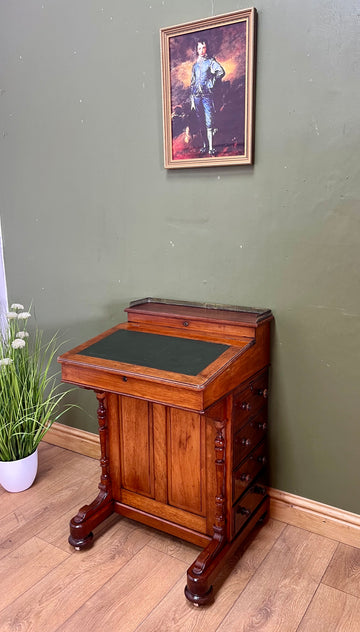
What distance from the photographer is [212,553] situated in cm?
173

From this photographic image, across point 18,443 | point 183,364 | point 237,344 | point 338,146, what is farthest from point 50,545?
point 338,146

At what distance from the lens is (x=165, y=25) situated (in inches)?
77.9

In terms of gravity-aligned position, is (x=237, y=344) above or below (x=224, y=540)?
above

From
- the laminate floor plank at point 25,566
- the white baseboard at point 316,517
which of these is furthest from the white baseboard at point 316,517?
the laminate floor plank at point 25,566

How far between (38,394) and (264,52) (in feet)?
5.97

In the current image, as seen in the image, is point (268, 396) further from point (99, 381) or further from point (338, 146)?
point (338, 146)

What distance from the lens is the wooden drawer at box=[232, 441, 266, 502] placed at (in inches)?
71.6

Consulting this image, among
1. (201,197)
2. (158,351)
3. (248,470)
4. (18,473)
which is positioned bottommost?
(18,473)

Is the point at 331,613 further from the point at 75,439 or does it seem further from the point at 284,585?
the point at 75,439

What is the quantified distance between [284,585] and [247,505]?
0.30 meters

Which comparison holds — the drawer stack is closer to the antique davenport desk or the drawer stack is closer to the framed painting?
the antique davenport desk

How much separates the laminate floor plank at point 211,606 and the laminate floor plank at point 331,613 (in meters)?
0.25

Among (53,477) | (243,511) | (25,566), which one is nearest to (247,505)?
(243,511)

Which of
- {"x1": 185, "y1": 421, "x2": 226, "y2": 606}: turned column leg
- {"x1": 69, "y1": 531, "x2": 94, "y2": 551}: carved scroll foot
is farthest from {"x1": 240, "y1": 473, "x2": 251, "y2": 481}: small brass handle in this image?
{"x1": 69, "y1": 531, "x2": 94, "y2": 551}: carved scroll foot
